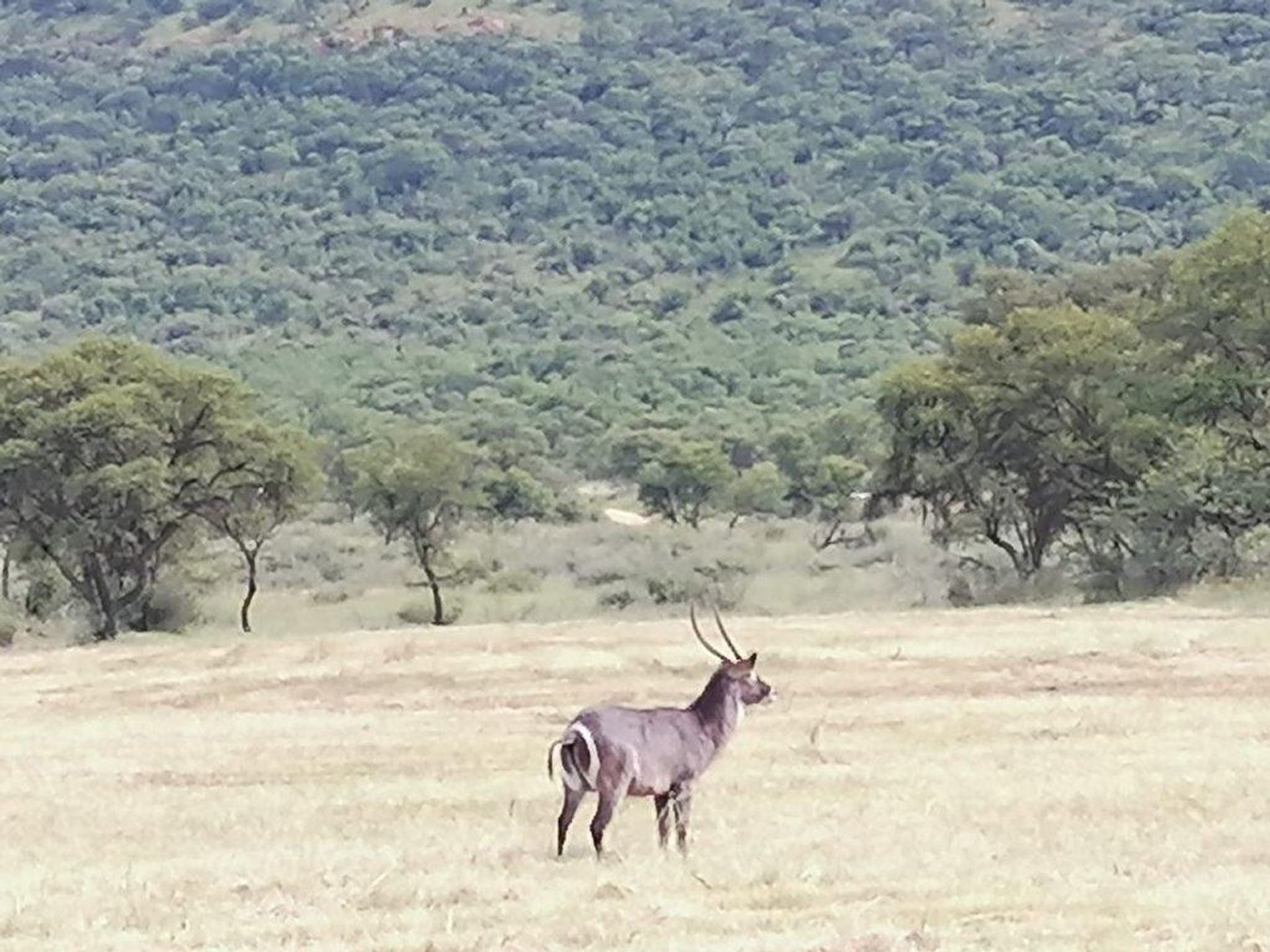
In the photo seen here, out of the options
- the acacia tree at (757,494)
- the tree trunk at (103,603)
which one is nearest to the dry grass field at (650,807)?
the tree trunk at (103,603)

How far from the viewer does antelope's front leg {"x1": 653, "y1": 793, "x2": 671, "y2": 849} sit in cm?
1285

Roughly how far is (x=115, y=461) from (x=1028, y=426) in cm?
1561

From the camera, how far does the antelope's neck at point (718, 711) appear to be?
43.4 feet

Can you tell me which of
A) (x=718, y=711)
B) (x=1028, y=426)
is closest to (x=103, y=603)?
(x=1028, y=426)

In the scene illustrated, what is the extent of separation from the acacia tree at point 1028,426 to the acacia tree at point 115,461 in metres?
11.9

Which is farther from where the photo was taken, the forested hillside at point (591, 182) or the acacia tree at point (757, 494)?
the forested hillside at point (591, 182)

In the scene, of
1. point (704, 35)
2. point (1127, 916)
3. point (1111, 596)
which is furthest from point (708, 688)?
point (704, 35)

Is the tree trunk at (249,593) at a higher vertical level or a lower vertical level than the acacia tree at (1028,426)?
lower

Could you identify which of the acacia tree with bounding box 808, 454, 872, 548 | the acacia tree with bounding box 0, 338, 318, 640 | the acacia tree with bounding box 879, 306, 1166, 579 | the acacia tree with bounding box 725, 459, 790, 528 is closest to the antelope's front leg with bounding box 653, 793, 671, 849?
the acacia tree with bounding box 0, 338, 318, 640

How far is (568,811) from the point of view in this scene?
12641mm

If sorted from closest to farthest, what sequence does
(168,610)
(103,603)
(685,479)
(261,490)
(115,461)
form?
(115,461) < (103,603) < (261,490) < (168,610) < (685,479)

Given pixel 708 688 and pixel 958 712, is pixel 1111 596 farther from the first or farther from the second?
pixel 708 688

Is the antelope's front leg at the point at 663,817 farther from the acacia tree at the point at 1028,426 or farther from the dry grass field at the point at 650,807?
the acacia tree at the point at 1028,426

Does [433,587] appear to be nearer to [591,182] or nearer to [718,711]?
[718,711]
